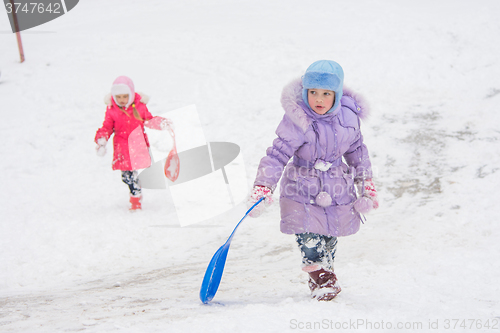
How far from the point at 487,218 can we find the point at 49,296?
13.9 feet

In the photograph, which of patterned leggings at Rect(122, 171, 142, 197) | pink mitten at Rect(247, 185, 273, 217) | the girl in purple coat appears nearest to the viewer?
pink mitten at Rect(247, 185, 273, 217)

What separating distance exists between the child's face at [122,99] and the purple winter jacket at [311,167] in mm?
3106

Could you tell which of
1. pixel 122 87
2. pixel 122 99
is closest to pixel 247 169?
pixel 122 99

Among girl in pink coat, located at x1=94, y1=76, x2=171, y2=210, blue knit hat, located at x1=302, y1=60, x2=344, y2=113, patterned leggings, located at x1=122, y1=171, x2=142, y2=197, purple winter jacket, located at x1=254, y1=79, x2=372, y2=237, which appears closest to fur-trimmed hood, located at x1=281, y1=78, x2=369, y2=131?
purple winter jacket, located at x1=254, y1=79, x2=372, y2=237

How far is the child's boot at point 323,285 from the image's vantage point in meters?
2.91

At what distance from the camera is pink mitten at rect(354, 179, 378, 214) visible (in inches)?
119

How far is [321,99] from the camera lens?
294 centimetres

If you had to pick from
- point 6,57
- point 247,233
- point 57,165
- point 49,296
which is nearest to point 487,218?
point 247,233

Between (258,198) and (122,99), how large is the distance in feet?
11.1

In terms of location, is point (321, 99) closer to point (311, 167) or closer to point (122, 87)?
point (311, 167)

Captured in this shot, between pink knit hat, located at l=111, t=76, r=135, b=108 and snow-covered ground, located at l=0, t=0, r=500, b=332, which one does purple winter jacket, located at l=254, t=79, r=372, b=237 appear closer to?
snow-covered ground, located at l=0, t=0, r=500, b=332

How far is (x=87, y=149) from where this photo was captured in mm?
7707

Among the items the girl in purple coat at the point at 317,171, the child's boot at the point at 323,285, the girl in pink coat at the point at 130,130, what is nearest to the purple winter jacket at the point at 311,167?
the girl in purple coat at the point at 317,171

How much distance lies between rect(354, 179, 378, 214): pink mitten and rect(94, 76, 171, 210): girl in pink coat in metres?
3.22
